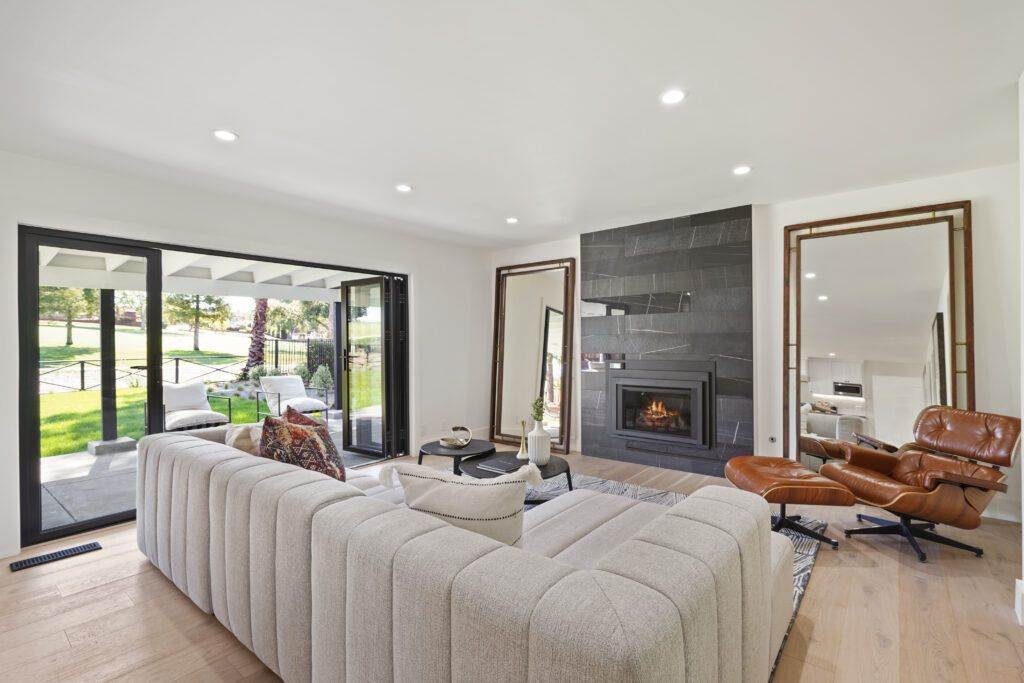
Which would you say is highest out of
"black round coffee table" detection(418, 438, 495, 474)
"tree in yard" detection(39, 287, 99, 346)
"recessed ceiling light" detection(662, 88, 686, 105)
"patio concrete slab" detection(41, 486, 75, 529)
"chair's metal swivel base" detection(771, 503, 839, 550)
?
"recessed ceiling light" detection(662, 88, 686, 105)

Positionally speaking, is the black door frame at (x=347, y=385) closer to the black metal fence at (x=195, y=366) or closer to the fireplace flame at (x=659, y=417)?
the black metal fence at (x=195, y=366)

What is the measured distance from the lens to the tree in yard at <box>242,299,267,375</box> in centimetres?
748

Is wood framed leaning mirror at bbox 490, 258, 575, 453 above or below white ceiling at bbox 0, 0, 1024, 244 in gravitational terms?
below

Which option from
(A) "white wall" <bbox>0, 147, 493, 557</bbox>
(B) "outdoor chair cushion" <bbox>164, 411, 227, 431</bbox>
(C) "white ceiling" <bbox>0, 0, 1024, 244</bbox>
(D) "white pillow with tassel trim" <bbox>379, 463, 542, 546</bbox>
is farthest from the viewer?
(B) "outdoor chair cushion" <bbox>164, 411, 227, 431</bbox>

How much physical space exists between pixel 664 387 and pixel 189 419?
183 inches

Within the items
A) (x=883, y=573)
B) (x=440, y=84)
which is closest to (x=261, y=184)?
(x=440, y=84)

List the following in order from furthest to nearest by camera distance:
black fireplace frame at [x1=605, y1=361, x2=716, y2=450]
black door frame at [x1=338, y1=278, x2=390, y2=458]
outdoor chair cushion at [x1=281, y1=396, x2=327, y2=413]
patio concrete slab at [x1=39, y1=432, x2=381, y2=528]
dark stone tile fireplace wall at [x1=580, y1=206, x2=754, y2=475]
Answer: outdoor chair cushion at [x1=281, y1=396, x2=327, y2=413]
black door frame at [x1=338, y1=278, x2=390, y2=458]
black fireplace frame at [x1=605, y1=361, x2=716, y2=450]
dark stone tile fireplace wall at [x1=580, y1=206, x2=754, y2=475]
patio concrete slab at [x1=39, y1=432, x2=381, y2=528]

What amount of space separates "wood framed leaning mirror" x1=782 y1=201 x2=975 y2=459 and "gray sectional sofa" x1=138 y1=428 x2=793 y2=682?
2524 mm

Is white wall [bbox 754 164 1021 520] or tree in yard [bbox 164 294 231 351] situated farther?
tree in yard [bbox 164 294 231 351]

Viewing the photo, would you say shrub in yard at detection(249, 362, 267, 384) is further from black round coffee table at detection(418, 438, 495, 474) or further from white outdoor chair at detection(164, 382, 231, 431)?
black round coffee table at detection(418, 438, 495, 474)

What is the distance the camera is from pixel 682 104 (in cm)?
243

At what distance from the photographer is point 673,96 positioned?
7.70ft

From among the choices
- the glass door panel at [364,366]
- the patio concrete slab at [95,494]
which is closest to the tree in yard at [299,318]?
the glass door panel at [364,366]

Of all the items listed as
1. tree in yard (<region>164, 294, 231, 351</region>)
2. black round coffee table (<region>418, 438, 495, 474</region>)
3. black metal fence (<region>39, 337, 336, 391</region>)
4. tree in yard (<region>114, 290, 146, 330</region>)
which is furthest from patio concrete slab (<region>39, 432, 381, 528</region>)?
tree in yard (<region>164, 294, 231, 351</region>)
